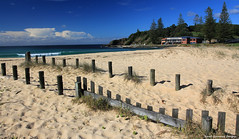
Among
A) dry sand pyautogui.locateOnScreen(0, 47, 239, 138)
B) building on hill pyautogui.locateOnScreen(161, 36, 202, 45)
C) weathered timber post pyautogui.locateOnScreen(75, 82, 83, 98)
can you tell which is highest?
building on hill pyautogui.locateOnScreen(161, 36, 202, 45)

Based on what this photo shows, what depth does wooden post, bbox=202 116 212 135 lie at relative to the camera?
11.1 feet

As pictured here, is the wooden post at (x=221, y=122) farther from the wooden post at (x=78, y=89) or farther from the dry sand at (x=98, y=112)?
the wooden post at (x=78, y=89)

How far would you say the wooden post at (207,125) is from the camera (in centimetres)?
339

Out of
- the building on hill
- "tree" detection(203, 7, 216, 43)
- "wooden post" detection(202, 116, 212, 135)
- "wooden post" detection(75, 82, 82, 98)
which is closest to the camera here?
"wooden post" detection(202, 116, 212, 135)

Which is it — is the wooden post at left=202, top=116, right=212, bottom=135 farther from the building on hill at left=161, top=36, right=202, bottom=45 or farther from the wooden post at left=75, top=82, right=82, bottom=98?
the building on hill at left=161, top=36, right=202, bottom=45

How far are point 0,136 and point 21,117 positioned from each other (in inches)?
39.8

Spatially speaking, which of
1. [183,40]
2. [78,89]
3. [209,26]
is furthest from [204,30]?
[78,89]

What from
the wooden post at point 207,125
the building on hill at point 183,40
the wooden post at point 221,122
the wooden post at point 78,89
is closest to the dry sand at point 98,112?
the wooden post at point 78,89

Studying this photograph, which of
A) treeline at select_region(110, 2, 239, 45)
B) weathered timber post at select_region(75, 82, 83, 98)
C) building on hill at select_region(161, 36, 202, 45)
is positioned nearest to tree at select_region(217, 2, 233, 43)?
treeline at select_region(110, 2, 239, 45)

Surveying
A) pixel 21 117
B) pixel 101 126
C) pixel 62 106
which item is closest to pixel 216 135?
pixel 101 126

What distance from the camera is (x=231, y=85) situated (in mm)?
7191

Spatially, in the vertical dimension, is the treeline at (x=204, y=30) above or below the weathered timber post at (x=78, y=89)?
above

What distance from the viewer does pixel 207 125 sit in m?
3.42

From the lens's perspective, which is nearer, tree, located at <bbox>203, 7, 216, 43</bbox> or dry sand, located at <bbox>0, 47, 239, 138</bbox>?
dry sand, located at <bbox>0, 47, 239, 138</bbox>
